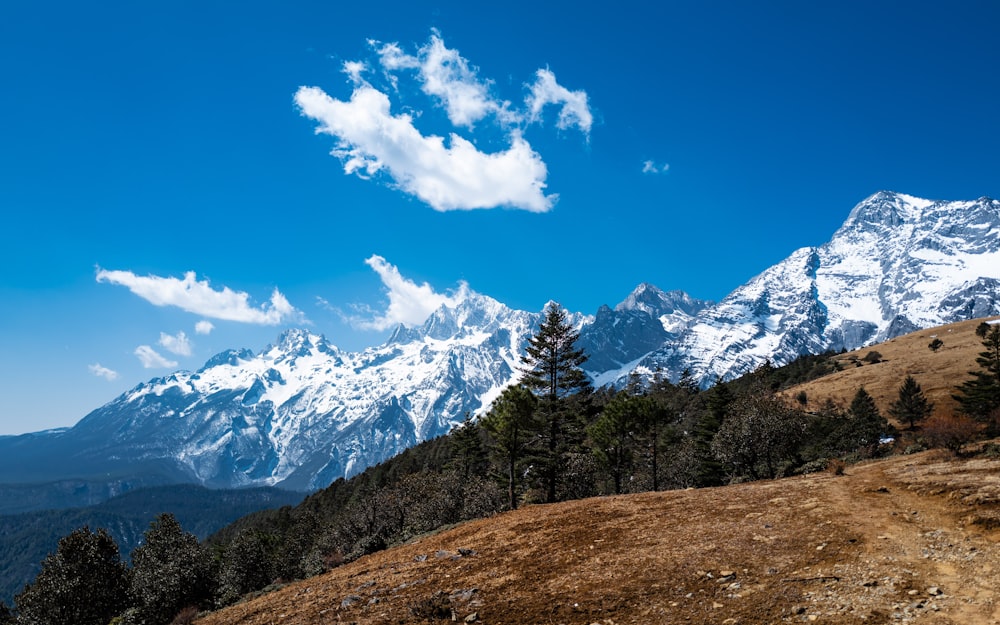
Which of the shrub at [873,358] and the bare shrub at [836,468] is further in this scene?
the shrub at [873,358]

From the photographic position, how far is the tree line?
4169 centimetres

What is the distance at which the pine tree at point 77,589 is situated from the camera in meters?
43.2

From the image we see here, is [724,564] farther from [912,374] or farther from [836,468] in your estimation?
[912,374]

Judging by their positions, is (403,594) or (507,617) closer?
(507,617)

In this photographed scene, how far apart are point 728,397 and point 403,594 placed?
257 ft

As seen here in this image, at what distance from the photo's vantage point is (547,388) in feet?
161

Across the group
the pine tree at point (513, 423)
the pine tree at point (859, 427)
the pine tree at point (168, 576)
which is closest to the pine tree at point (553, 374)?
A: the pine tree at point (513, 423)

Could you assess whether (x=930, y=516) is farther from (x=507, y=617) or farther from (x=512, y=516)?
(x=512, y=516)

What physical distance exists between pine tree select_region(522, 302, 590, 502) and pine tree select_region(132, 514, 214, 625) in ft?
95.9

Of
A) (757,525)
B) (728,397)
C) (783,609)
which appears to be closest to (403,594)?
(783,609)

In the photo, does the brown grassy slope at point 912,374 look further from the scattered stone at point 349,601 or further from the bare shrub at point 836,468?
the scattered stone at point 349,601

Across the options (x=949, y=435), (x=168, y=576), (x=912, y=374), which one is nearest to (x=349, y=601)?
(x=168, y=576)

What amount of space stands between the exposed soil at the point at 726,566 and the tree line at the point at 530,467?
10.1m

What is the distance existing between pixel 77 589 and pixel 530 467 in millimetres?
40101
